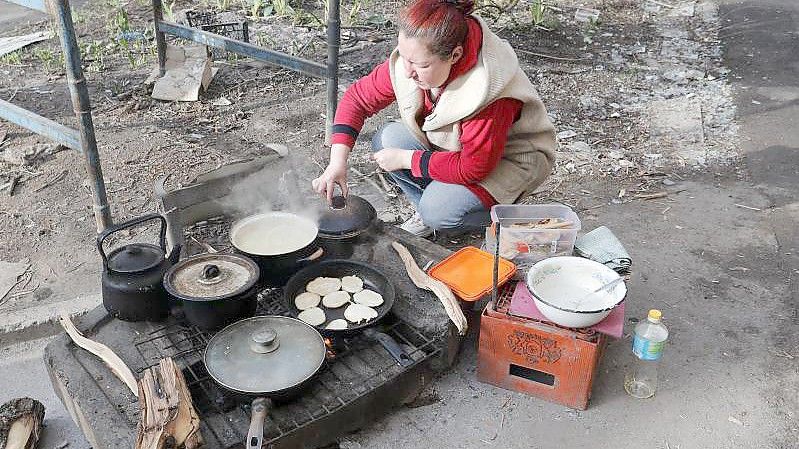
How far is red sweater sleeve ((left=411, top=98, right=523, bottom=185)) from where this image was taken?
292cm

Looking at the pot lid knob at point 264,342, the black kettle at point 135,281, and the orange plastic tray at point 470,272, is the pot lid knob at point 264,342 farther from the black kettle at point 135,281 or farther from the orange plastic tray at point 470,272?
the orange plastic tray at point 470,272

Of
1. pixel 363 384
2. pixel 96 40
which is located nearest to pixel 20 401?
pixel 363 384

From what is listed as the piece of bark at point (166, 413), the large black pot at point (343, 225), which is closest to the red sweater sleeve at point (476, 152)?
the large black pot at point (343, 225)

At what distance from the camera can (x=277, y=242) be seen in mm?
3018

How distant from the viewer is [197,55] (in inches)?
232

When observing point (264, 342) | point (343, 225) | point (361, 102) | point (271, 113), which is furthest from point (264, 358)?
point (271, 113)

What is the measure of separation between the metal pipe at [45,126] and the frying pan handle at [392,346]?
5.97 ft

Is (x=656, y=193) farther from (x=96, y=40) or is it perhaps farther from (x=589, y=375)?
(x=96, y=40)

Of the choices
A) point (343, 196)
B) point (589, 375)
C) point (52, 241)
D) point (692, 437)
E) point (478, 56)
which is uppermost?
point (478, 56)

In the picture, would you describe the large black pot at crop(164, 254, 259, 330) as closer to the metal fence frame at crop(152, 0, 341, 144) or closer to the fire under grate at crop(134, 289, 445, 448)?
the fire under grate at crop(134, 289, 445, 448)

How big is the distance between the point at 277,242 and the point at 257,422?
1.03m

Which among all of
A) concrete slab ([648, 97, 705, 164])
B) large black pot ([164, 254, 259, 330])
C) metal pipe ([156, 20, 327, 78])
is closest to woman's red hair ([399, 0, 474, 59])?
large black pot ([164, 254, 259, 330])

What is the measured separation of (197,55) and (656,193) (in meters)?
4.02

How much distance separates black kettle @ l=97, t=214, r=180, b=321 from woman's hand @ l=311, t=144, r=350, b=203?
2.59 feet
